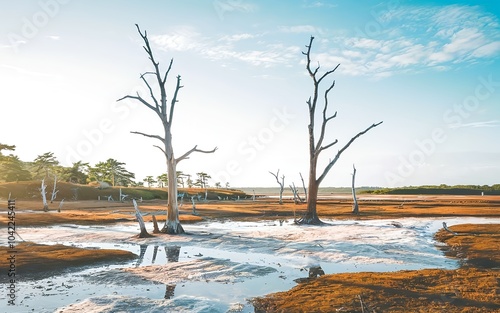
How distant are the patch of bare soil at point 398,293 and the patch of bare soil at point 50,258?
28.7ft

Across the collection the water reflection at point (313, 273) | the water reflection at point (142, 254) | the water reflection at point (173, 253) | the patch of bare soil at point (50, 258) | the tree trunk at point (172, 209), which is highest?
the tree trunk at point (172, 209)

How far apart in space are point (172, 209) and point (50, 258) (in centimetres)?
1033

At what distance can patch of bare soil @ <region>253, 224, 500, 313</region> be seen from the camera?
9.32m

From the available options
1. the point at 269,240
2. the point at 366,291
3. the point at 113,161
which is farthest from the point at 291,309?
the point at 113,161

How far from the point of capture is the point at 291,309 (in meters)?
9.48

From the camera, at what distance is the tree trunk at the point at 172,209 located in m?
25.5

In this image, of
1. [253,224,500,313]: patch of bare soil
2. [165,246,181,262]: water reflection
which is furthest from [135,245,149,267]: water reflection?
[253,224,500,313]: patch of bare soil

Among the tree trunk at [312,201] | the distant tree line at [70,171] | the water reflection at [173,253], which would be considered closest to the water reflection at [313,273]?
the water reflection at [173,253]

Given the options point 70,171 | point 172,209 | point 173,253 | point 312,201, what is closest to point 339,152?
point 312,201

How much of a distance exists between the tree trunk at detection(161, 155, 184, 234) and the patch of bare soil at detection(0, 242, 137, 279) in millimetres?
7512

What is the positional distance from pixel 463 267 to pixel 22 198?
81.8 meters

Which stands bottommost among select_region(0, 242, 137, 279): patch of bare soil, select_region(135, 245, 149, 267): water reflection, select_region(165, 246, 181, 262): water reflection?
select_region(135, 245, 149, 267): water reflection

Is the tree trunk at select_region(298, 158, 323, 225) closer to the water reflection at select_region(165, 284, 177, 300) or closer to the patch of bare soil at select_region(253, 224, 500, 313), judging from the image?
the patch of bare soil at select_region(253, 224, 500, 313)

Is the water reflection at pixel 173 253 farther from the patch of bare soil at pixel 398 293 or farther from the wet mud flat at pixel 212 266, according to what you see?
the patch of bare soil at pixel 398 293
